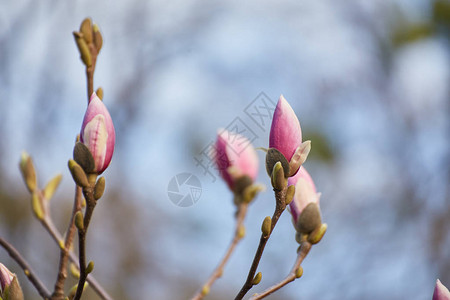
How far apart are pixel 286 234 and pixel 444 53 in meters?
1.59

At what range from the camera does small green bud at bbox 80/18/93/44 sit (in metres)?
0.72

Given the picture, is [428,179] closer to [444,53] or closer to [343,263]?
[343,263]

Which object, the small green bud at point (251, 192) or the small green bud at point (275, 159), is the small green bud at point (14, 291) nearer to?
the small green bud at point (275, 159)

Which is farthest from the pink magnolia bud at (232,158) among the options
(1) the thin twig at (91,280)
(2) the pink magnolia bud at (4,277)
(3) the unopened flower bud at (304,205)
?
(2) the pink magnolia bud at (4,277)

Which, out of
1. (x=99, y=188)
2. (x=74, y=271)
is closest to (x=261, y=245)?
(x=99, y=188)

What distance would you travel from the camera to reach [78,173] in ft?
1.82

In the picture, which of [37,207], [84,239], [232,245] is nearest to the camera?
[84,239]

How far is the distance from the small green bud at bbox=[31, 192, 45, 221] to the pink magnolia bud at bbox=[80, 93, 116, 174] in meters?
0.22

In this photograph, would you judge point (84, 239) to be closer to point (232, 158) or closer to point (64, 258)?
point (64, 258)

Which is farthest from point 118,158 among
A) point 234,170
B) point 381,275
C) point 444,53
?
point 444,53

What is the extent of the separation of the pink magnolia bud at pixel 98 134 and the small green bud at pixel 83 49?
0.46 feet

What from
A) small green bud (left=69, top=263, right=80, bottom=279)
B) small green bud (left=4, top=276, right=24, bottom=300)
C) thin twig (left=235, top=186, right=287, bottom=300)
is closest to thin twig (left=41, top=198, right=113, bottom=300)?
small green bud (left=69, top=263, right=80, bottom=279)

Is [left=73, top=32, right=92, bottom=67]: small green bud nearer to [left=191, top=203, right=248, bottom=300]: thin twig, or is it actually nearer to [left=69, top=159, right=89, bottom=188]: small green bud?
[left=69, top=159, right=89, bottom=188]: small green bud

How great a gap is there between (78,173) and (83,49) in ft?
0.76
